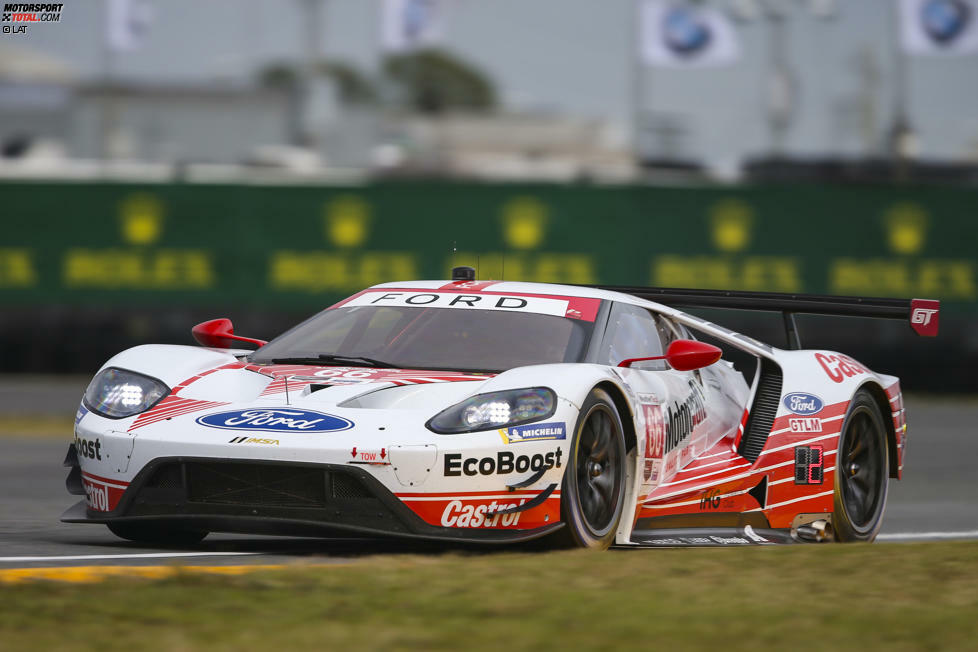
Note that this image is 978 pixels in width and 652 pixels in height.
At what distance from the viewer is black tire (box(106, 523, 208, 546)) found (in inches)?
261

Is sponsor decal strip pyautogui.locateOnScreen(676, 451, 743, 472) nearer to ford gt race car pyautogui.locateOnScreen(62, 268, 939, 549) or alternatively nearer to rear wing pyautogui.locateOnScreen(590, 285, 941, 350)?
ford gt race car pyautogui.locateOnScreen(62, 268, 939, 549)

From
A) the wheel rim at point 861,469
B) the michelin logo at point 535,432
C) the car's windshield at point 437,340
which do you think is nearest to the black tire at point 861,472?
the wheel rim at point 861,469

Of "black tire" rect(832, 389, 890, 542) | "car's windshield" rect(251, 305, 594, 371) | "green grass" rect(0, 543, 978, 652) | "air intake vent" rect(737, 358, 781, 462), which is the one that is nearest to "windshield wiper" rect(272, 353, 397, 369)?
"car's windshield" rect(251, 305, 594, 371)

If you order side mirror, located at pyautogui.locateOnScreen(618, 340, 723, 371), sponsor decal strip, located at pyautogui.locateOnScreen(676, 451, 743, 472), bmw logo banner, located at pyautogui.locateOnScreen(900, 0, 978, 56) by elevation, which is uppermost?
bmw logo banner, located at pyautogui.locateOnScreen(900, 0, 978, 56)

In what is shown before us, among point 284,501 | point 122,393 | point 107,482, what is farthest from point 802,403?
point 107,482

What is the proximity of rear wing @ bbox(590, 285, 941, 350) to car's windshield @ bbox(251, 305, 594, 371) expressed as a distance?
1.08m

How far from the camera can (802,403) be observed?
768 cm

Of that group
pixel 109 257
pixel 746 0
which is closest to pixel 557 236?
pixel 746 0

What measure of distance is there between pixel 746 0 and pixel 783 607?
1748 cm

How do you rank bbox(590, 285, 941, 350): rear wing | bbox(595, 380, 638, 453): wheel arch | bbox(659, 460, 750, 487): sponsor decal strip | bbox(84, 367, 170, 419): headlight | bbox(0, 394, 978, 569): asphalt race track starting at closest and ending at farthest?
bbox(0, 394, 978, 569): asphalt race track, bbox(84, 367, 170, 419): headlight, bbox(595, 380, 638, 453): wheel arch, bbox(659, 460, 750, 487): sponsor decal strip, bbox(590, 285, 941, 350): rear wing

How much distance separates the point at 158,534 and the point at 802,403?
299 cm

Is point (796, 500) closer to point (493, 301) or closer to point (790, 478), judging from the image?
point (790, 478)

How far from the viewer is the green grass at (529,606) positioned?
13.6ft

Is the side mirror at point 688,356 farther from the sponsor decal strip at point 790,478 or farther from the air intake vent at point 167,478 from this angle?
the air intake vent at point 167,478
